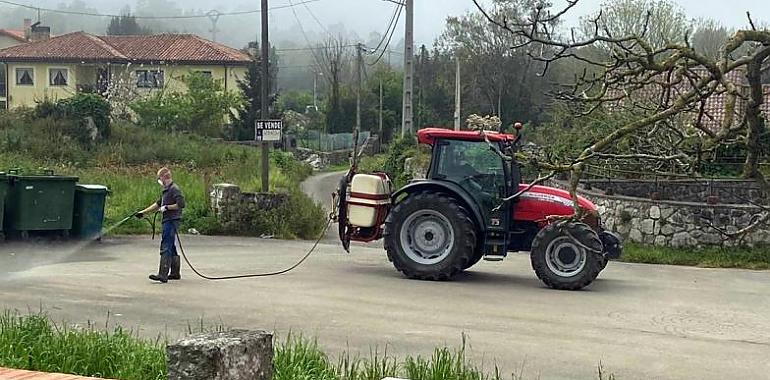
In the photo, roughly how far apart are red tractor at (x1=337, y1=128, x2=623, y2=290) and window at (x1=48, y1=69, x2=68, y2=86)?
49786mm

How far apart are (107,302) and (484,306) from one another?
185 inches

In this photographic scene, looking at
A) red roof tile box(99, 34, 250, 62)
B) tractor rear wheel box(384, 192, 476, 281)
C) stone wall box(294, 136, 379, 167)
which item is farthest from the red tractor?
red roof tile box(99, 34, 250, 62)

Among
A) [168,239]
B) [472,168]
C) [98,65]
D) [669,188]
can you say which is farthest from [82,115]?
[98,65]

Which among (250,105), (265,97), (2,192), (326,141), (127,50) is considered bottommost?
(2,192)

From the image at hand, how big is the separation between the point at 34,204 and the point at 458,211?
8171 mm

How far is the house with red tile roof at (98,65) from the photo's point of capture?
197 feet

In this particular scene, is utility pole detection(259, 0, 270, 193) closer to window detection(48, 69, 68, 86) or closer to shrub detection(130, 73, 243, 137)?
shrub detection(130, 73, 243, 137)

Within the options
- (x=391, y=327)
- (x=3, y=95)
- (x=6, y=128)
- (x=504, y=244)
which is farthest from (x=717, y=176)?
(x=3, y=95)

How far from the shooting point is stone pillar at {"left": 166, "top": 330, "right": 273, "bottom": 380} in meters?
5.70

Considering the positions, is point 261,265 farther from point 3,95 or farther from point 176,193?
point 3,95

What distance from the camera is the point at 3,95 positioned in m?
66.7

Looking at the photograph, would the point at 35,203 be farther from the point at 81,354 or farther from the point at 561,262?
the point at 81,354

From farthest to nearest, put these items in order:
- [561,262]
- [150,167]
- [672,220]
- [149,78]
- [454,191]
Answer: [149,78], [150,167], [672,220], [454,191], [561,262]

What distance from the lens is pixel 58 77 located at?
6184cm
